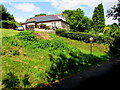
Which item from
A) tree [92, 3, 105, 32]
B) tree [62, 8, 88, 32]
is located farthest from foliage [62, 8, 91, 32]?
tree [92, 3, 105, 32]

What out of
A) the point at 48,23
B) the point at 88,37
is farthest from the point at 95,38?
the point at 48,23

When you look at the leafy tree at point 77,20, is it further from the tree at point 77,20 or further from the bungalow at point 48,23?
the bungalow at point 48,23

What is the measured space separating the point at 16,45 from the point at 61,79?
6.67m

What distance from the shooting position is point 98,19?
1703 inches

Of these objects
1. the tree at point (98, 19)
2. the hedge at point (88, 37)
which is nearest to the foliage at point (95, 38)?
the hedge at point (88, 37)

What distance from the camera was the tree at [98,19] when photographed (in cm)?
4225

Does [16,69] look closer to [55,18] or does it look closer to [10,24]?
[55,18]

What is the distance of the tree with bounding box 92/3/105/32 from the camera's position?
4225 cm

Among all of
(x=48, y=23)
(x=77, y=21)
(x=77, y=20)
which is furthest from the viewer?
(x=77, y=21)

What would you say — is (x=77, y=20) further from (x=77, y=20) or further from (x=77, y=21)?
(x=77, y=21)

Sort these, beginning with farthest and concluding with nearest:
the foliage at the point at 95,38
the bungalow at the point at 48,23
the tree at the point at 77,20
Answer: the tree at the point at 77,20, the bungalow at the point at 48,23, the foliage at the point at 95,38

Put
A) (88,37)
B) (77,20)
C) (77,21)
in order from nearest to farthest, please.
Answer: (88,37)
(77,20)
(77,21)

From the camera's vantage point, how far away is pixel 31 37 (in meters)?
12.6

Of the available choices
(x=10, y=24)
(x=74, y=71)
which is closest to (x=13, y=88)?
(x=74, y=71)
